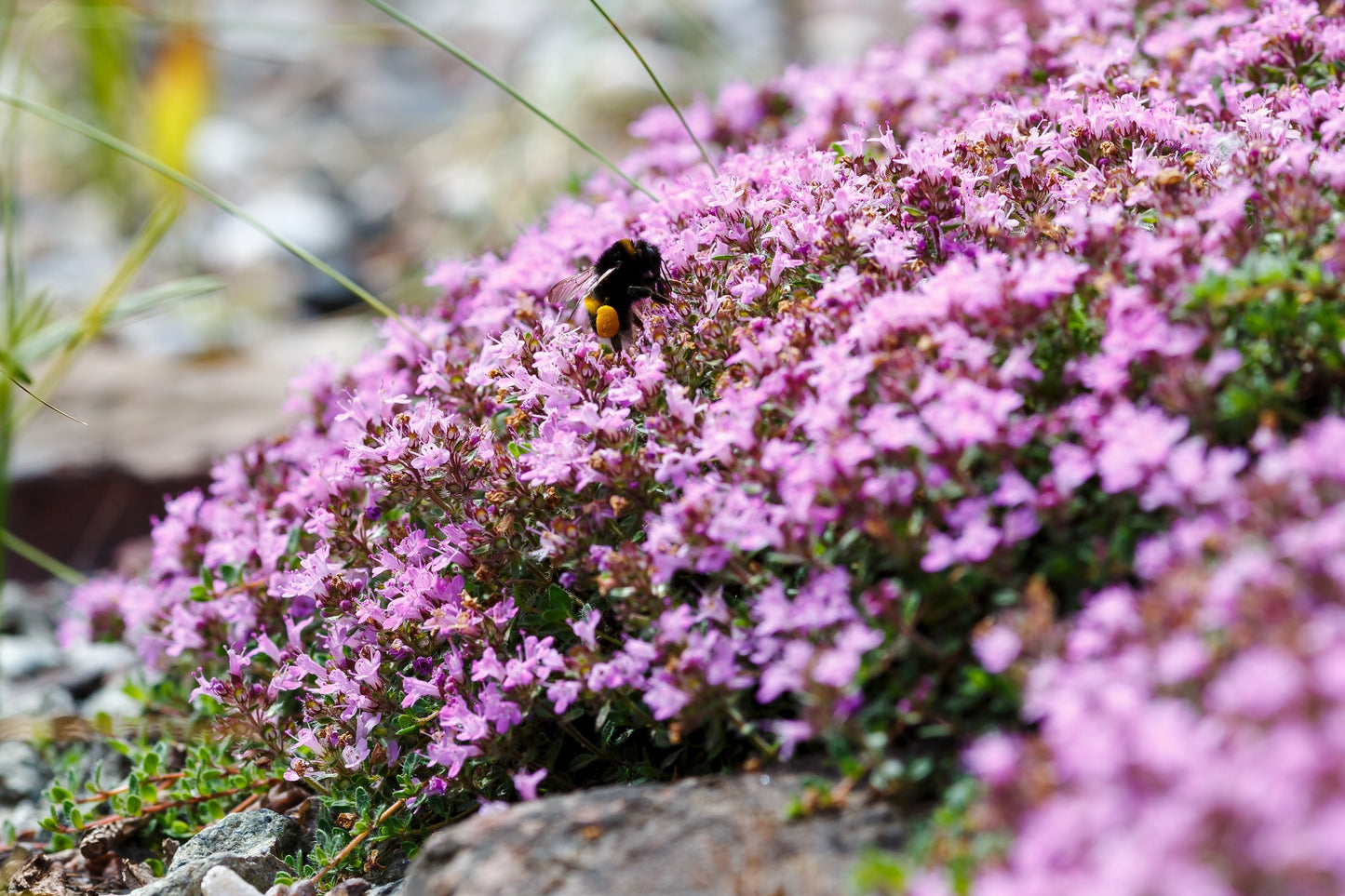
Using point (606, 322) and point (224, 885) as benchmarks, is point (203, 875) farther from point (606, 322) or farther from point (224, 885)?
point (606, 322)

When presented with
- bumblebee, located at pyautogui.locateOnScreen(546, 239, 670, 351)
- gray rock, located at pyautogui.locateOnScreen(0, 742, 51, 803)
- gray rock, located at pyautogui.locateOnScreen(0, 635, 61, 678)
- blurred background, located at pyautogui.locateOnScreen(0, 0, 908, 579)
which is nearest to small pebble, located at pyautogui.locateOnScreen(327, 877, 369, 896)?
bumblebee, located at pyautogui.locateOnScreen(546, 239, 670, 351)

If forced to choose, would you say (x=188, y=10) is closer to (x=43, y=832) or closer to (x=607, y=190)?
(x=607, y=190)

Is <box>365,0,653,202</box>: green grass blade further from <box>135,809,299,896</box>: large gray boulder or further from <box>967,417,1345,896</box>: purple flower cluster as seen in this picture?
<box>135,809,299,896</box>: large gray boulder

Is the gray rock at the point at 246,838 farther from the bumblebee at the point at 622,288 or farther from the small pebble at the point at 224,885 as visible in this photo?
the bumblebee at the point at 622,288

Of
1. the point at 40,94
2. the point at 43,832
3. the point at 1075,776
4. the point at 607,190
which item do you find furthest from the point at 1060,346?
the point at 40,94

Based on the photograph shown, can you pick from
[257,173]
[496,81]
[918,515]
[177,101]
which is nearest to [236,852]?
[918,515]

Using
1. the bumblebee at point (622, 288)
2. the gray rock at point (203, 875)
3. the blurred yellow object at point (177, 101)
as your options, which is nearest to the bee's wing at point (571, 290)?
the bumblebee at point (622, 288)
